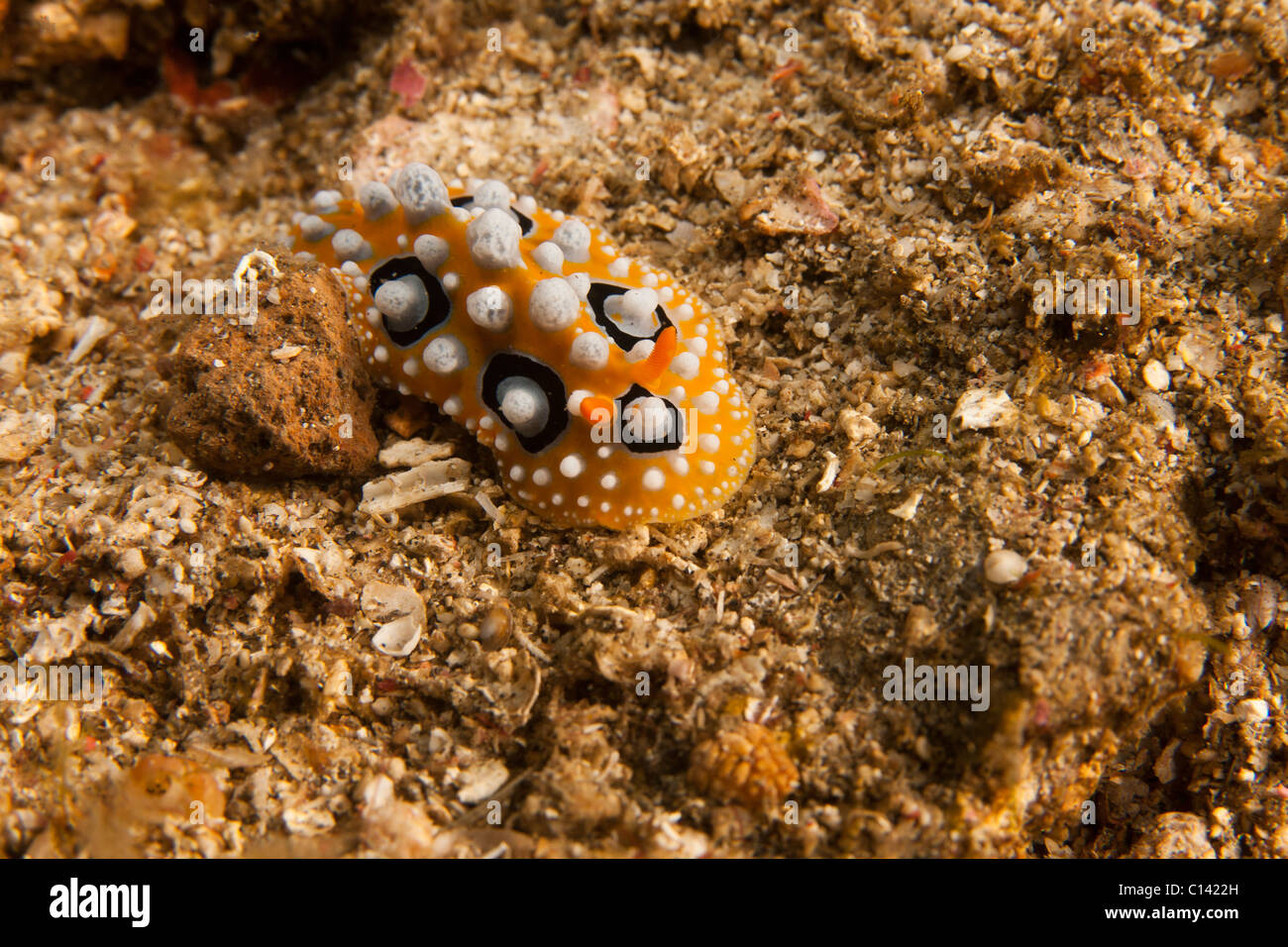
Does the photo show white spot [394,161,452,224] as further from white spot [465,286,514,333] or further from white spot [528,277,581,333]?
white spot [528,277,581,333]

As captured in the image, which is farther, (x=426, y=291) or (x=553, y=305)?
(x=426, y=291)

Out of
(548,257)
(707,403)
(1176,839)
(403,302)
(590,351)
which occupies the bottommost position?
(1176,839)

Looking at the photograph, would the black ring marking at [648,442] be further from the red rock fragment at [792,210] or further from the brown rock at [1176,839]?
the brown rock at [1176,839]

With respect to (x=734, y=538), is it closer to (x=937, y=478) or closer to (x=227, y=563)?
(x=937, y=478)

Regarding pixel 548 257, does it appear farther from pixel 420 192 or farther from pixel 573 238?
pixel 420 192

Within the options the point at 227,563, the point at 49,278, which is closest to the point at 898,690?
the point at 227,563

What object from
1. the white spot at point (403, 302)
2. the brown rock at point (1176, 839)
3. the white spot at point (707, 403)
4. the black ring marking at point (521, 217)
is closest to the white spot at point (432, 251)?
the white spot at point (403, 302)

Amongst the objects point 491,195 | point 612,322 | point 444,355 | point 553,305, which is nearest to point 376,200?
point 491,195
